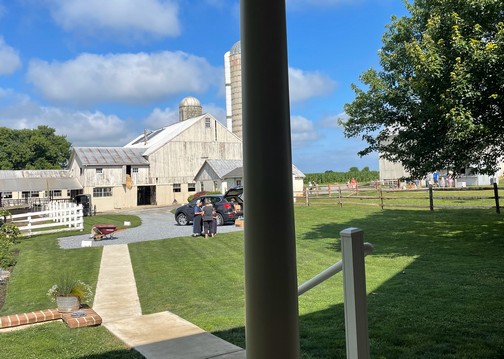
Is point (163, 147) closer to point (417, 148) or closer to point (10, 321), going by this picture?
point (417, 148)

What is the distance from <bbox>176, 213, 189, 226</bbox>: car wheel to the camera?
853 inches

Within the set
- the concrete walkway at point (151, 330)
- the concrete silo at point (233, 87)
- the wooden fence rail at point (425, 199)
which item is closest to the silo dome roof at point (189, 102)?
the concrete silo at point (233, 87)

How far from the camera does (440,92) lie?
30.9 feet

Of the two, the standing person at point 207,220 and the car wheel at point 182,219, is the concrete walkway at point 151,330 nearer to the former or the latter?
the standing person at point 207,220

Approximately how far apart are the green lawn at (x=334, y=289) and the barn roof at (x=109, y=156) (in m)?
28.8

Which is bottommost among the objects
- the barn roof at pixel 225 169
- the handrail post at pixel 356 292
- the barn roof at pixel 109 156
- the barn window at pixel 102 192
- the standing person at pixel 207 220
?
the standing person at pixel 207 220

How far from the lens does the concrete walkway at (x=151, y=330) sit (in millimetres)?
4520

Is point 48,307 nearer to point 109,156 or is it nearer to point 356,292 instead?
point 356,292

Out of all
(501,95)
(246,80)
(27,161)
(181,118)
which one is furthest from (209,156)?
(246,80)

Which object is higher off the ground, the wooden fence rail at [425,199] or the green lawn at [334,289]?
the wooden fence rail at [425,199]

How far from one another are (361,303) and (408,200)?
2455 centimetres

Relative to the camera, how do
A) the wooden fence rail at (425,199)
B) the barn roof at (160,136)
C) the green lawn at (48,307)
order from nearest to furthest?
the green lawn at (48,307), the wooden fence rail at (425,199), the barn roof at (160,136)

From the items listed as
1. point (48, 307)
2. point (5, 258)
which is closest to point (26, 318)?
point (48, 307)

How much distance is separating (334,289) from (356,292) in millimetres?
5231
